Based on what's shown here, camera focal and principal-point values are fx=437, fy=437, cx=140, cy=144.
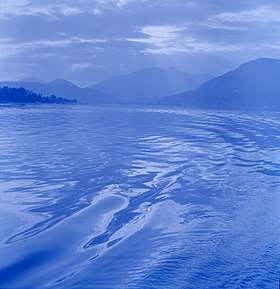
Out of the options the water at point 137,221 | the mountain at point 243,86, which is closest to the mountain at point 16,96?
the mountain at point 243,86

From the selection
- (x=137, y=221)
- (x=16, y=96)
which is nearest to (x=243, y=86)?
(x=16, y=96)

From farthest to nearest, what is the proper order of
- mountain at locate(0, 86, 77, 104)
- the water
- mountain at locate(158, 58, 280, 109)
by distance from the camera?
mountain at locate(158, 58, 280, 109) < mountain at locate(0, 86, 77, 104) < the water

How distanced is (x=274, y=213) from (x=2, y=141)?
11.5 m

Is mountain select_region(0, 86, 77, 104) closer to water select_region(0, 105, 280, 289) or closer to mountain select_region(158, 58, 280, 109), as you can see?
mountain select_region(158, 58, 280, 109)

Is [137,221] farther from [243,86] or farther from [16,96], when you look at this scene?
[243,86]

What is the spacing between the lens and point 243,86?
142 metres

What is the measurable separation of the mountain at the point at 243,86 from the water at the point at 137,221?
104m

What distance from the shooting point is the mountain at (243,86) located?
122375 mm

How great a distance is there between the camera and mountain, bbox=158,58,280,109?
401 ft

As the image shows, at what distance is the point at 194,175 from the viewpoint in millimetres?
10219

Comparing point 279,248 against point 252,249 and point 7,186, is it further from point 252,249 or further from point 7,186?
point 7,186

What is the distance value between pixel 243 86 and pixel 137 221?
141m

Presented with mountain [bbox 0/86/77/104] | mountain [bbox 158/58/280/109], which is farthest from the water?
mountain [bbox 158/58/280/109]

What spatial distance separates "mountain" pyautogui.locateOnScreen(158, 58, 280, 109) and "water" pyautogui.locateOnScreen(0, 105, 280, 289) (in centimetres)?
10427
